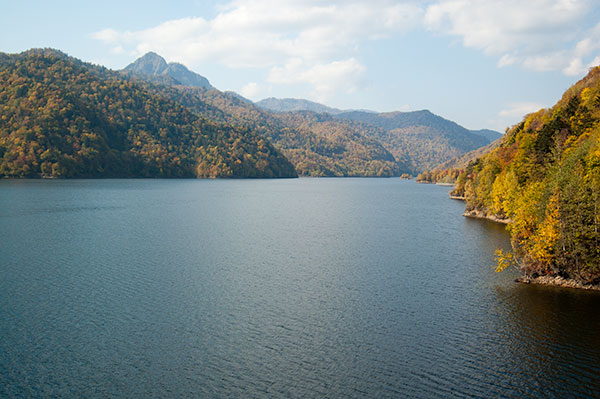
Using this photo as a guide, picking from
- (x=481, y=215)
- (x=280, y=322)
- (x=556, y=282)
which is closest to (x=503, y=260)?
(x=556, y=282)

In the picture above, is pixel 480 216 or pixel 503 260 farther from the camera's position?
pixel 480 216

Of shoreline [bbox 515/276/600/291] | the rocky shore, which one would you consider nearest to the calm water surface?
shoreline [bbox 515/276/600/291]

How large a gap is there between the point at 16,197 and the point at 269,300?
8867 centimetres


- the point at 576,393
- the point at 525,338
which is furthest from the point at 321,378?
the point at 525,338

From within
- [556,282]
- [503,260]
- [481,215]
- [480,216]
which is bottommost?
[556,282]

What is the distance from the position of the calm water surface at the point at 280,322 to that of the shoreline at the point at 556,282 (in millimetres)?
1130

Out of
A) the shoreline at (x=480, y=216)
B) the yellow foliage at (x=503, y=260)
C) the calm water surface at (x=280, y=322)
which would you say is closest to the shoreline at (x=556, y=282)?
the calm water surface at (x=280, y=322)

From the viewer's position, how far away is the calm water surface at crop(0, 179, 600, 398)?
19953 millimetres

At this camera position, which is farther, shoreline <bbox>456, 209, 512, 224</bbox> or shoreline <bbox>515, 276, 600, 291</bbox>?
shoreline <bbox>456, 209, 512, 224</bbox>

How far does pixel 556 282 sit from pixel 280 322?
23378mm

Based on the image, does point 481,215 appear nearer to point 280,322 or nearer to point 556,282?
point 556,282

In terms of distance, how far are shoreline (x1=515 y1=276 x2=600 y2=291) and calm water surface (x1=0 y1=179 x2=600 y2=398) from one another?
44.5 inches

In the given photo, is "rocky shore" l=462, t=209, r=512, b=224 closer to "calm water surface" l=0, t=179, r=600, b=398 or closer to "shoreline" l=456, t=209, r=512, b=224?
"shoreline" l=456, t=209, r=512, b=224

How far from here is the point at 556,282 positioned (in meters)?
34.5
